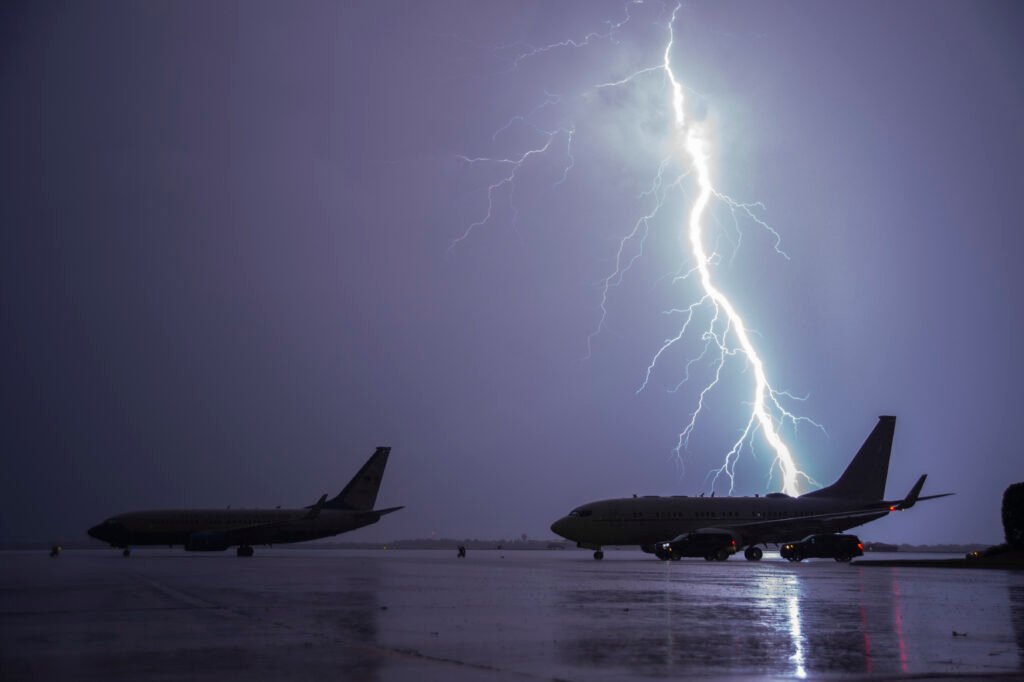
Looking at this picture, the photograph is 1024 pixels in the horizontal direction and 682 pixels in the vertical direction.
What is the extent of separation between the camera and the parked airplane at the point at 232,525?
217ft

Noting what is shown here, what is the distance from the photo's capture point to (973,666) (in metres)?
9.47

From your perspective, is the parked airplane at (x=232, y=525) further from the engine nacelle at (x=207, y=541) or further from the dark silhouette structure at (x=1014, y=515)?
the dark silhouette structure at (x=1014, y=515)

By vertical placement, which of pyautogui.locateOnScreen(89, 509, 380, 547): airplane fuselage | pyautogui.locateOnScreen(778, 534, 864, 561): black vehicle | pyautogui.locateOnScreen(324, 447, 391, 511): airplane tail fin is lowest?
pyautogui.locateOnScreen(778, 534, 864, 561): black vehicle

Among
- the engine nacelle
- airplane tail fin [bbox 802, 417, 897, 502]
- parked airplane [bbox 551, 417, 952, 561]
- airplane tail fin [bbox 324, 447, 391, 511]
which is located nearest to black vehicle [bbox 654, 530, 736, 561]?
parked airplane [bbox 551, 417, 952, 561]

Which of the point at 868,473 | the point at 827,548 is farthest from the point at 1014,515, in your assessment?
the point at 868,473

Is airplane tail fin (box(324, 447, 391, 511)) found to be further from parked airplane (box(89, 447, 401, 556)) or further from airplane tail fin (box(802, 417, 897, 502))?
airplane tail fin (box(802, 417, 897, 502))

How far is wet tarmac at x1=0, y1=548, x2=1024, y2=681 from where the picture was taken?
29.7ft

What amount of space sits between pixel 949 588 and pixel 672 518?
33456 mm

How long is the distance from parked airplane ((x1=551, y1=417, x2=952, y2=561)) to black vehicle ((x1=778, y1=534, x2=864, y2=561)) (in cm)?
222

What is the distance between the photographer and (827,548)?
174 ft

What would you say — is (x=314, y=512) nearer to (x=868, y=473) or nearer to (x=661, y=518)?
(x=661, y=518)

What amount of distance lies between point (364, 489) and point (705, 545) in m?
31.4

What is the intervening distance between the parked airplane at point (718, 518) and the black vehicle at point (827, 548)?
2.22 meters

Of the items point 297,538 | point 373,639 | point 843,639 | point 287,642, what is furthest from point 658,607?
point 297,538
